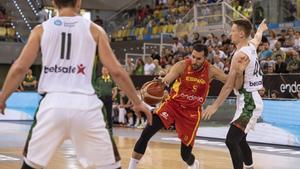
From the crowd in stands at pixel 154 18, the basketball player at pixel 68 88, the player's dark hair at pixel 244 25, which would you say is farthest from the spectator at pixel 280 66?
the basketball player at pixel 68 88

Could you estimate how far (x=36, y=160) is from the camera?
4.20 m

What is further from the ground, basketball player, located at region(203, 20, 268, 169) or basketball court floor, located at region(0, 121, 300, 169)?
basketball player, located at region(203, 20, 268, 169)

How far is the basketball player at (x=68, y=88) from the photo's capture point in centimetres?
418

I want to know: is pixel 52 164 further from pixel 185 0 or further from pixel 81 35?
pixel 185 0

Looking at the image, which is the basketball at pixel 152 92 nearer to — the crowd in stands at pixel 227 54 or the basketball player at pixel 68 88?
the crowd in stands at pixel 227 54

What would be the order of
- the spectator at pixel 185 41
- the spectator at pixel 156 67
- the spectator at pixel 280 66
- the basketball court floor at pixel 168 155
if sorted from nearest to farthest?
the basketball court floor at pixel 168 155 < the spectator at pixel 280 66 < the spectator at pixel 156 67 < the spectator at pixel 185 41

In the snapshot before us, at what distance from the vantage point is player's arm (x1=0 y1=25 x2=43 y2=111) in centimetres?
426

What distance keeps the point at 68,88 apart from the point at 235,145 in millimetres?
3040

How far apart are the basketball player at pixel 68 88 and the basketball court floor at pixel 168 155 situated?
4.67 m

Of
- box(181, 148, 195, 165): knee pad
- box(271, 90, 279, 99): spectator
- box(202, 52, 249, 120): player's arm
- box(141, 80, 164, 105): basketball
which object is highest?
box(202, 52, 249, 120): player's arm

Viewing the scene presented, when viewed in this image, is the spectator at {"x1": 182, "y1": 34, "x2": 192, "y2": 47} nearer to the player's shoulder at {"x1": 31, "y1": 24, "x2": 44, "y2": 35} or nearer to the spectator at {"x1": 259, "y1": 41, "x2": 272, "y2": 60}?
the spectator at {"x1": 259, "y1": 41, "x2": 272, "y2": 60}

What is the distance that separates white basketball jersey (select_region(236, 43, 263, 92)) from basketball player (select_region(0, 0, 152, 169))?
2843 mm

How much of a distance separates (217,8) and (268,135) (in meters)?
9.88

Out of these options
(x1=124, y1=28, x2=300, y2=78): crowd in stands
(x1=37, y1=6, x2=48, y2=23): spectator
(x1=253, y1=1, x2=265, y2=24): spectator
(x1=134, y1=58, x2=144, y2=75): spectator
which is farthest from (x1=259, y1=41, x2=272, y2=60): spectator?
(x1=37, y1=6, x2=48, y2=23): spectator
